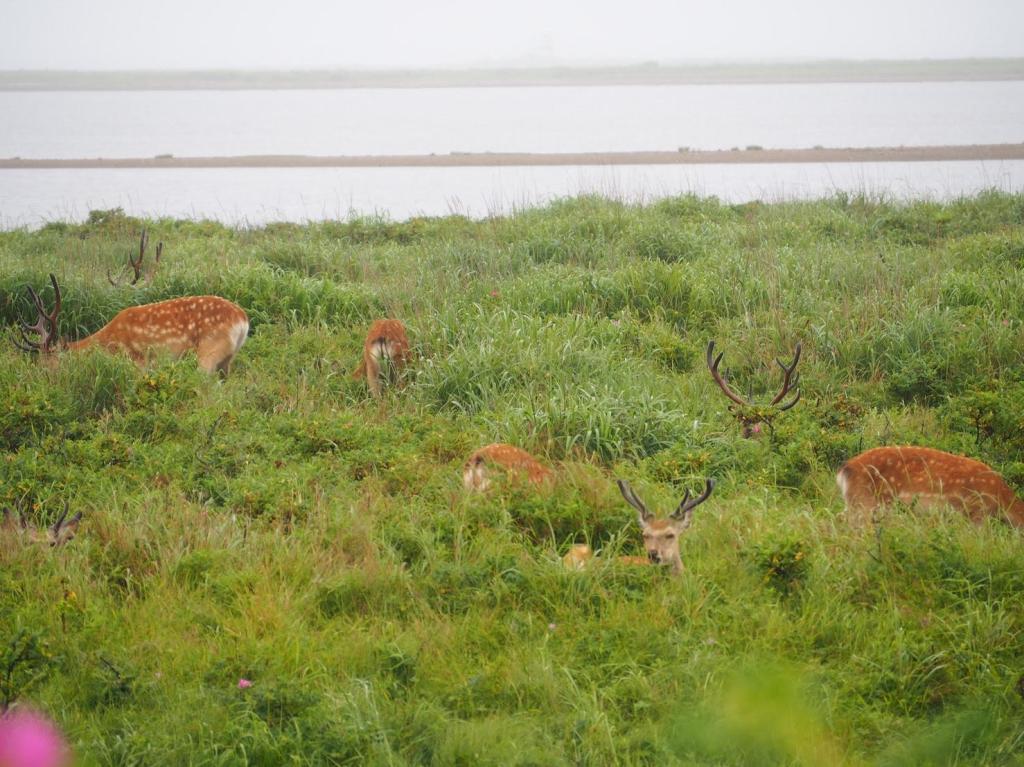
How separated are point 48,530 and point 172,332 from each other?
11.2 feet

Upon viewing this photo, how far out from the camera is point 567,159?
2758 centimetres

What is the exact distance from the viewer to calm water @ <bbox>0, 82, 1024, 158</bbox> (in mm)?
31109

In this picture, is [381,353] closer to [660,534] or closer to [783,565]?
[660,534]

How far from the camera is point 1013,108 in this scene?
4006 cm

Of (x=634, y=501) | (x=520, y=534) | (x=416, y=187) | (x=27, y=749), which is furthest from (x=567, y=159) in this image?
(x=27, y=749)

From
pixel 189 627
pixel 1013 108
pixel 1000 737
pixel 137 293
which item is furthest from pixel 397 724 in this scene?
pixel 1013 108

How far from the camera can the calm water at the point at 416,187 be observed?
57.9 ft

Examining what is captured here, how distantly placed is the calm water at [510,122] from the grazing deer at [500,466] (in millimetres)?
24552

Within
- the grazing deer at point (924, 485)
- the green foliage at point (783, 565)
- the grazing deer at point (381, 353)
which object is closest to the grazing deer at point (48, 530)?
the grazing deer at point (381, 353)

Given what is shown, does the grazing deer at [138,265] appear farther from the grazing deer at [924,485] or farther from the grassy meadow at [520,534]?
the grazing deer at [924,485]

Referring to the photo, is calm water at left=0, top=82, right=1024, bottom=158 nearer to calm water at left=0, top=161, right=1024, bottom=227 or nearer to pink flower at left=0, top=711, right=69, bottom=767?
calm water at left=0, top=161, right=1024, bottom=227

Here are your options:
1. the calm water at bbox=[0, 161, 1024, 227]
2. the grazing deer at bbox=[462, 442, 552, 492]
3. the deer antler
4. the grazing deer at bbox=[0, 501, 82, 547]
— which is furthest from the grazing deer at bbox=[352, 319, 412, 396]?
the calm water at bbox=[0, 161, 1024, 227]

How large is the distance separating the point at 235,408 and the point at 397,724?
13.4ft

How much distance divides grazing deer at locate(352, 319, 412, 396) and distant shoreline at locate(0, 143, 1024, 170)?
1951 cm
